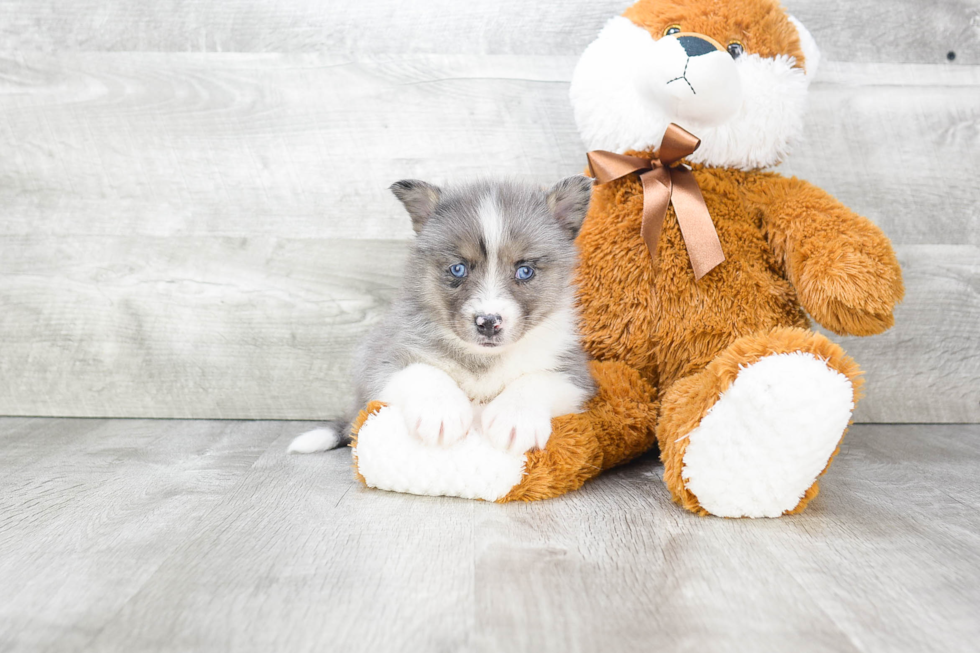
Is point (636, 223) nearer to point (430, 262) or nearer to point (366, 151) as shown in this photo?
point (430, 262)

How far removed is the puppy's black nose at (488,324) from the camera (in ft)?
4.94

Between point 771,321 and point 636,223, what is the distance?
15.5 inches

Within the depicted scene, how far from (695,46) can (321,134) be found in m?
1.19

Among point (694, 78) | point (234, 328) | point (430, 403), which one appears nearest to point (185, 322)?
point (234, 328)

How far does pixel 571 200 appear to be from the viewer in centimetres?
175

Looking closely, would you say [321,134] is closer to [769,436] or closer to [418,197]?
[418,197]

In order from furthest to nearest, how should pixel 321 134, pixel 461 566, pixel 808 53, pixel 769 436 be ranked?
pixel 321 134 < pixel 808 53 < pixel 769 436 < pixel 461 566

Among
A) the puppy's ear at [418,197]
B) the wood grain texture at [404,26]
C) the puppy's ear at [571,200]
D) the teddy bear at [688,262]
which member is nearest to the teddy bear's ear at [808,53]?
the teddy bear at [688,262]

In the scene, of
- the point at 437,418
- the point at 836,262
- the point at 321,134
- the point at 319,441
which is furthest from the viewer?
the point at 321,134

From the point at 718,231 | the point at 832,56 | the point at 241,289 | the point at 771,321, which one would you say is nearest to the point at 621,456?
the point at 771,321

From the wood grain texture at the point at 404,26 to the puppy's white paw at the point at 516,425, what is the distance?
1271 mm

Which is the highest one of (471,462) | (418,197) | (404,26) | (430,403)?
(404,26)

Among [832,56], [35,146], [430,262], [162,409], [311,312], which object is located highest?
[832,56]

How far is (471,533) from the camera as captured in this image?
53.1 inches
